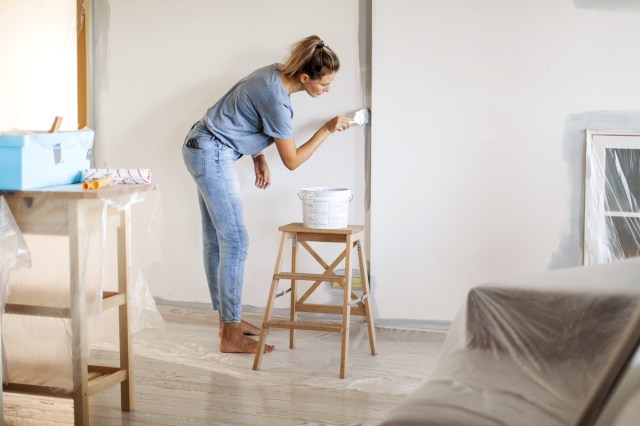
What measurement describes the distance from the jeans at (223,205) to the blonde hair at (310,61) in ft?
1.47

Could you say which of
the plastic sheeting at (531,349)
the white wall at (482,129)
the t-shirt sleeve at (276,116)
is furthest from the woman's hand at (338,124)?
the plastic sheeting at (531,349)

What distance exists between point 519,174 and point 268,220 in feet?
3.94

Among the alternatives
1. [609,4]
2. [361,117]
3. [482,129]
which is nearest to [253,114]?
[361,117]

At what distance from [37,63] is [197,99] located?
31.1 inches

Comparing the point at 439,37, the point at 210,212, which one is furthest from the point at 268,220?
the point at 439,37

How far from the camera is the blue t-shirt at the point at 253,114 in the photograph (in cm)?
314

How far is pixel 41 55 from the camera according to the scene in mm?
3852

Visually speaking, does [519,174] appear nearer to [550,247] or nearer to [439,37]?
[550,247]

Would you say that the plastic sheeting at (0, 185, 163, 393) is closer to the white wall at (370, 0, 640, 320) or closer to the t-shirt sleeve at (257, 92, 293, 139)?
the t-shirt sleeve at (257, 92, 293, 139)

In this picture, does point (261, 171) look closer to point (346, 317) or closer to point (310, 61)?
point (310, 61)

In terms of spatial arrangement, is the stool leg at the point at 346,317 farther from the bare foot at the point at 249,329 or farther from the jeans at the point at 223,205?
the bare foot at the point at 249,329

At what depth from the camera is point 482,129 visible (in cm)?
346

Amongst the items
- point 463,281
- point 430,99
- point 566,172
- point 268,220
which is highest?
point 430,99

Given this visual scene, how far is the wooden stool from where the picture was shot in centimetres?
310
